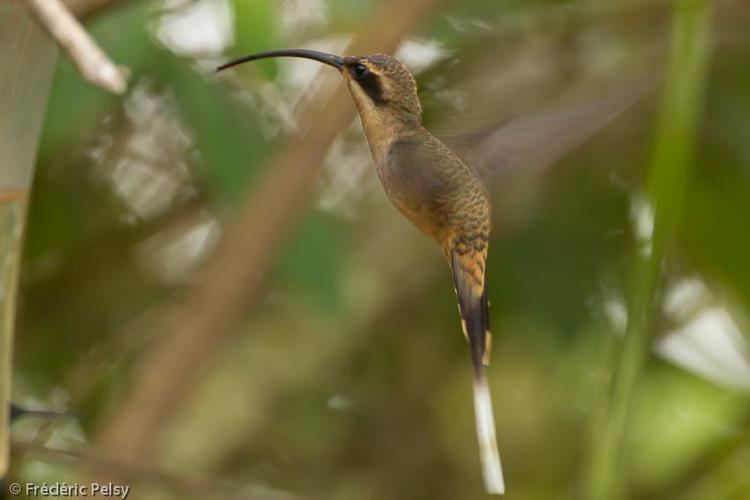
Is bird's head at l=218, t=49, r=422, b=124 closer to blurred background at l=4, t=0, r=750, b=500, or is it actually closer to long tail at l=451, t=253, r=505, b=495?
long tail at l=451, t=253, r=505, b=495

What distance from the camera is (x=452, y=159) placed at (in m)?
0.72

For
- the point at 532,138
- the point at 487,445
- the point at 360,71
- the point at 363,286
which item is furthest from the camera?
the point at 363,286

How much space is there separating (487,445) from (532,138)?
31cm

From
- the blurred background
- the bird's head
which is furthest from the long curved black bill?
the blurred background

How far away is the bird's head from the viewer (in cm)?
63

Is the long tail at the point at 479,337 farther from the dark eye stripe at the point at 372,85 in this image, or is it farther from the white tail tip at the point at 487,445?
the dark eye stripe at the point at 372,85

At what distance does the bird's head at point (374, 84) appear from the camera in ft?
2.08

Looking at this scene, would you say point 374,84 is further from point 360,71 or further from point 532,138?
point 532,138

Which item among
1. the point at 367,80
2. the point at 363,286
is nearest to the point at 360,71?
the point at 367,80

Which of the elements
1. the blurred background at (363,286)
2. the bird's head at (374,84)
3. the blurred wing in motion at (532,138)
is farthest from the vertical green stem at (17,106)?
the blurred background at (363,286)

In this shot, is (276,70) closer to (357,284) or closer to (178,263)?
(357,284)

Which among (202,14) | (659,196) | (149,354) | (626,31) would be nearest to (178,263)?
(149,354)

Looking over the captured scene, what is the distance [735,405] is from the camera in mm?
1630

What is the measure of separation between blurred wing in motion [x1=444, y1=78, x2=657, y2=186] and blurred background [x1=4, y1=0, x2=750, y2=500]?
0.52 metres
